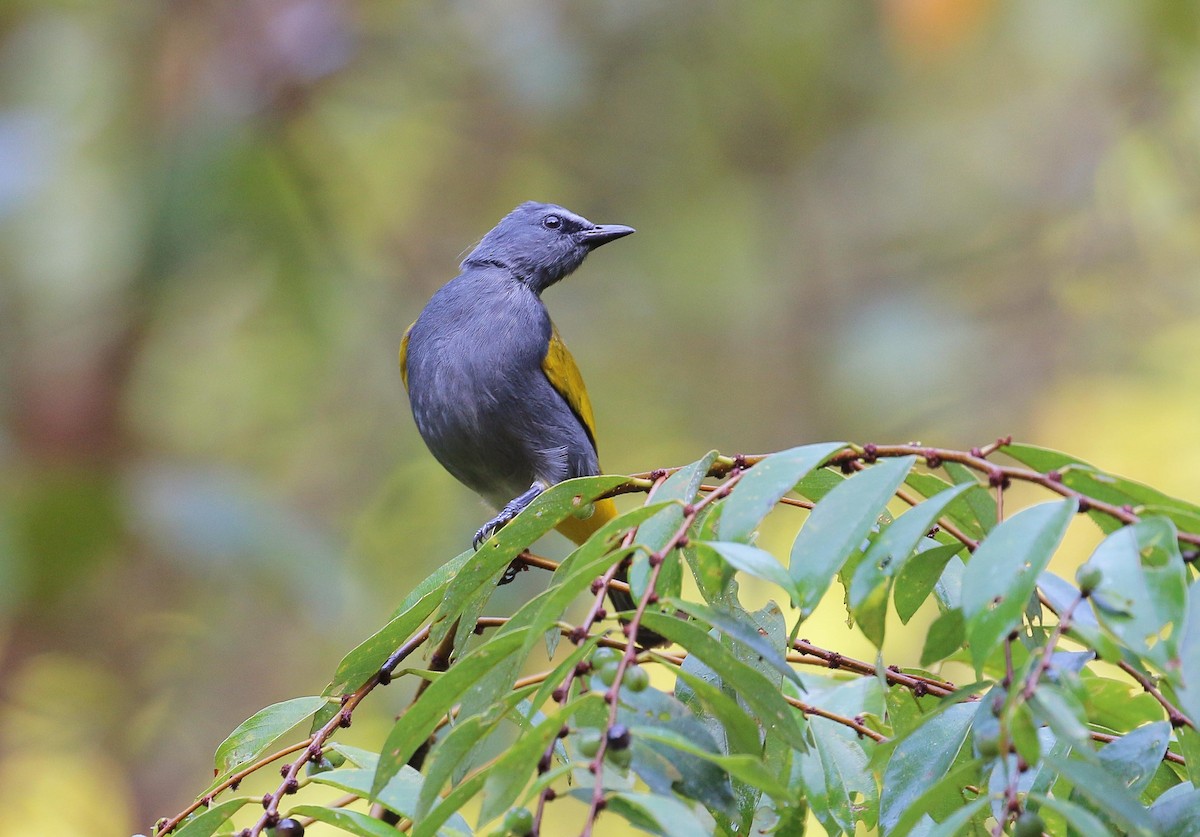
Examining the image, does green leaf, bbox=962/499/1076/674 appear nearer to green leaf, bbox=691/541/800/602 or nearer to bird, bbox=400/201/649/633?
green leaf, bbox=691/541/800/602

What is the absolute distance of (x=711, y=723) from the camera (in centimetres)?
181

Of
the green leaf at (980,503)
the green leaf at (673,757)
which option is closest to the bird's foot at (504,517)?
the green leaf at (980,503)

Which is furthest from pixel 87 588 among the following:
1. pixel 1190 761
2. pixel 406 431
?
pixel 1190 761

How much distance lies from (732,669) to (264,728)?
3.20 feet

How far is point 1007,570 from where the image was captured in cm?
136

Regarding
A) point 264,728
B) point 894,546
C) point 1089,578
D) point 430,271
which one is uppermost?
point 430,271

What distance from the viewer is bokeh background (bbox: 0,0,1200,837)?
6051 mm

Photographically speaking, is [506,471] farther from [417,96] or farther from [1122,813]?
[417,96]

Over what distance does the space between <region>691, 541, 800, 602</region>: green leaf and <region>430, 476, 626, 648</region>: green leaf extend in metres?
0.44

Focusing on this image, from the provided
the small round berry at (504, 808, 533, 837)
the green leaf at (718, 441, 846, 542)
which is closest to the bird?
the green leaf at (718, 441, 846, 542)

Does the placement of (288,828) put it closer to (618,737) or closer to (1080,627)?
(618,737)

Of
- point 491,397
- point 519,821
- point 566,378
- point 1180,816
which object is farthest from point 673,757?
point 566,378

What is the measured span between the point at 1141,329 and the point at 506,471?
5.24 meters

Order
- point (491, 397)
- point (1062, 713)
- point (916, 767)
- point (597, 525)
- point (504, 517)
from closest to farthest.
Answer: point (1062, 713)
point (916, 767)
point (504, 517)
point (491, 397)
point (597, 525)
